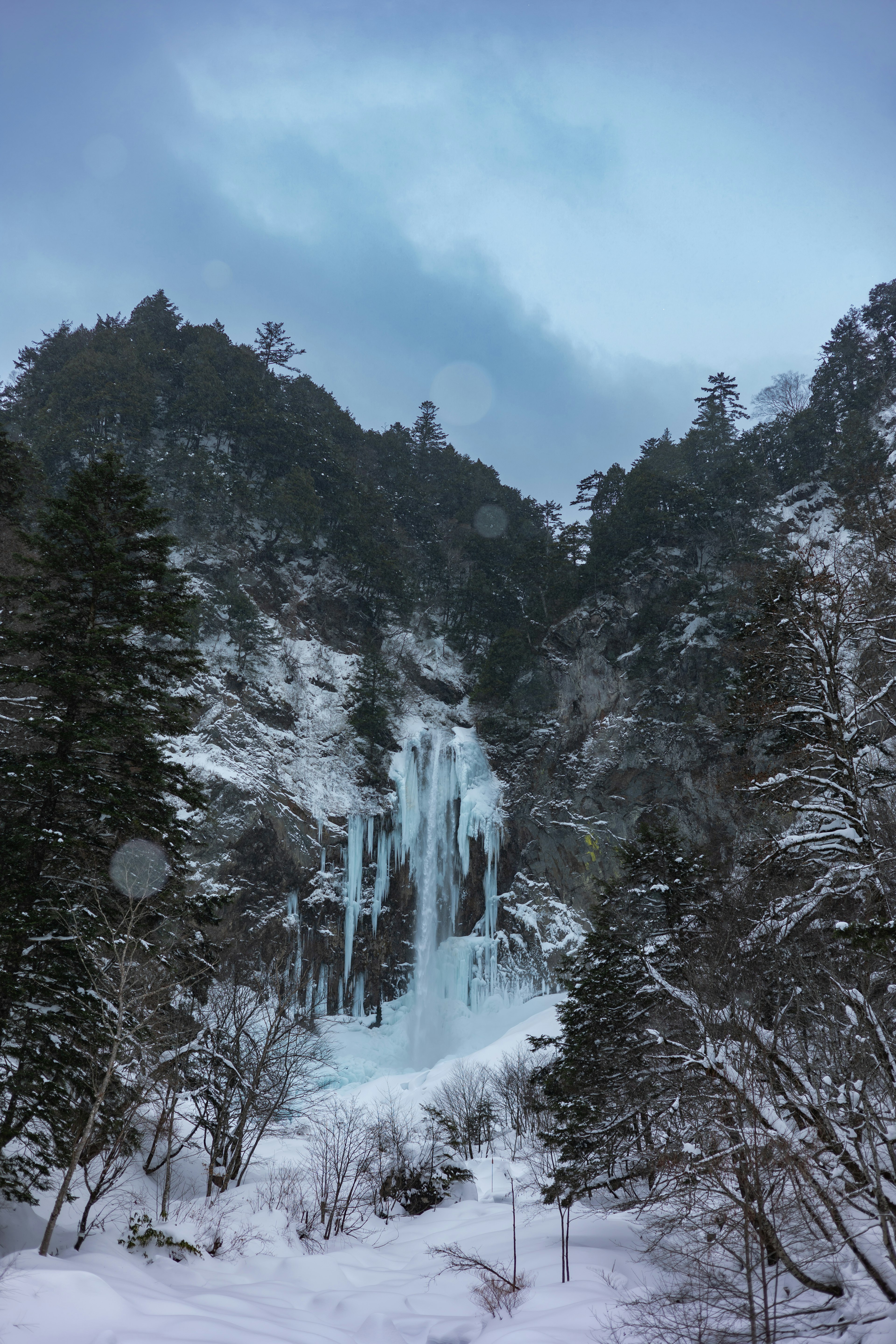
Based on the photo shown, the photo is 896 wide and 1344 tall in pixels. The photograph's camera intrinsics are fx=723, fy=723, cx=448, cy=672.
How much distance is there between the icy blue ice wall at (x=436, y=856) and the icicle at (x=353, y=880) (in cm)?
4

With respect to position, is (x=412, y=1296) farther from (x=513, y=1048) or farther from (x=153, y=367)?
(x=153, y=367)

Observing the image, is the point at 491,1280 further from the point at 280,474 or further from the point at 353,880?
the point at 280,474

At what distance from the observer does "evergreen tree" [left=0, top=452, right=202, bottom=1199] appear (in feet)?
29.3

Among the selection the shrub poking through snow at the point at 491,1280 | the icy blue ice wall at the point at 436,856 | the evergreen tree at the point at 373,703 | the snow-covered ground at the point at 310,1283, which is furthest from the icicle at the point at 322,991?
the shrub poking through snow at the point at 491,1280

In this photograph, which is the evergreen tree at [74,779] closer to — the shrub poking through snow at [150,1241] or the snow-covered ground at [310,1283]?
the snow-covered ground at [310,1283]

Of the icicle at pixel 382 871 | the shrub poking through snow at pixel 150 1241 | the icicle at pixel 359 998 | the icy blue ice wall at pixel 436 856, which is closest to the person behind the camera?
the shrub poking through snow at pixel 150 1241

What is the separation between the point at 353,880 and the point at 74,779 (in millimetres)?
25292

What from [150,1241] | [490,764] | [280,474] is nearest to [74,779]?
[150,1241]

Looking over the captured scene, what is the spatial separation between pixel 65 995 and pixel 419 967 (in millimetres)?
26954

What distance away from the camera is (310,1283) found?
40.2 ft

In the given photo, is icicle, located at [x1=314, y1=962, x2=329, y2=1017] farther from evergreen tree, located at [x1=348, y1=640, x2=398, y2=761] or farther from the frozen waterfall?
evergreen tree, located at [x1=348, y1=640, x2=398, y2=761]

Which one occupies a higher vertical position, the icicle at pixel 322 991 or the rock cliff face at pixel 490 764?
the rock cliff face at pixel 490 764

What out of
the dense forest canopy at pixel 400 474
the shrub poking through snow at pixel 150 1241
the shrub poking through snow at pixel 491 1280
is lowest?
the shrub poking through snow at pixel 491 1280

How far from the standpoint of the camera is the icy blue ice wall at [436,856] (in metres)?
33.4
